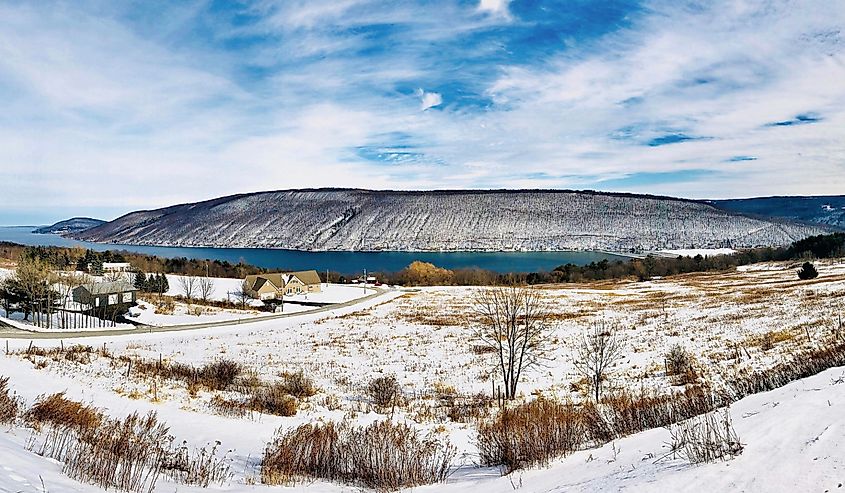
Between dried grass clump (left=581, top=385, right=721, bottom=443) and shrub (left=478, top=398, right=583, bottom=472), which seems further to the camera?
dried grass clump (left=581, top=385, right=721, bottom=443)

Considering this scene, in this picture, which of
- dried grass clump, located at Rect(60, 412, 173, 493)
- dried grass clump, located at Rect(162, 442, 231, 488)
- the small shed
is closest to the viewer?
dried grass clump, located at Rect(60, 412, 173, 493)

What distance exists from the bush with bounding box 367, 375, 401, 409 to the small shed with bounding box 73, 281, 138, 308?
1713 inches

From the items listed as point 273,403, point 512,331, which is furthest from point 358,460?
point 512,331

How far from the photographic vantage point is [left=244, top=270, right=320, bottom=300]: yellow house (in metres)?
77.4

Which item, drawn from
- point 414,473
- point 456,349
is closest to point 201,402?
point 414,473

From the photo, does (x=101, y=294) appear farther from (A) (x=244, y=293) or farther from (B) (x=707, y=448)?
(B) (x=707, y=448)

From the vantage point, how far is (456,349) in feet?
87.0

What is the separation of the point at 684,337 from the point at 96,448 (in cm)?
2380

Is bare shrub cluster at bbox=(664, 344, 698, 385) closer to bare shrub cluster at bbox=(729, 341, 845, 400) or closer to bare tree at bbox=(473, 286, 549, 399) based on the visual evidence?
bare shrub cluster at bbox=(729, 341, 845, 400)

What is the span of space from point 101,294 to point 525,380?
47.1 m

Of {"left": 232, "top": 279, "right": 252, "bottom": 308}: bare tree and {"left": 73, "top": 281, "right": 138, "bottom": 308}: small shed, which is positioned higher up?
{"left": 73, "top": 281, "right": 138, "bottom": 308}: small shed

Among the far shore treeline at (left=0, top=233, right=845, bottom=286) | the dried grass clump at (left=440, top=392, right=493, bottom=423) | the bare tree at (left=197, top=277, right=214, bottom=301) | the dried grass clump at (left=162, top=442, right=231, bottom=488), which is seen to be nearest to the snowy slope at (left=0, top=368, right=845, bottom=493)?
the dried grass clump at (left=162, top=442, right=231, bottom=488)

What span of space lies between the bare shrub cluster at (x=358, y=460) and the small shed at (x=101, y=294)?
49253 mm

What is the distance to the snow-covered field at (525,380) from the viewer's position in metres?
4.87
